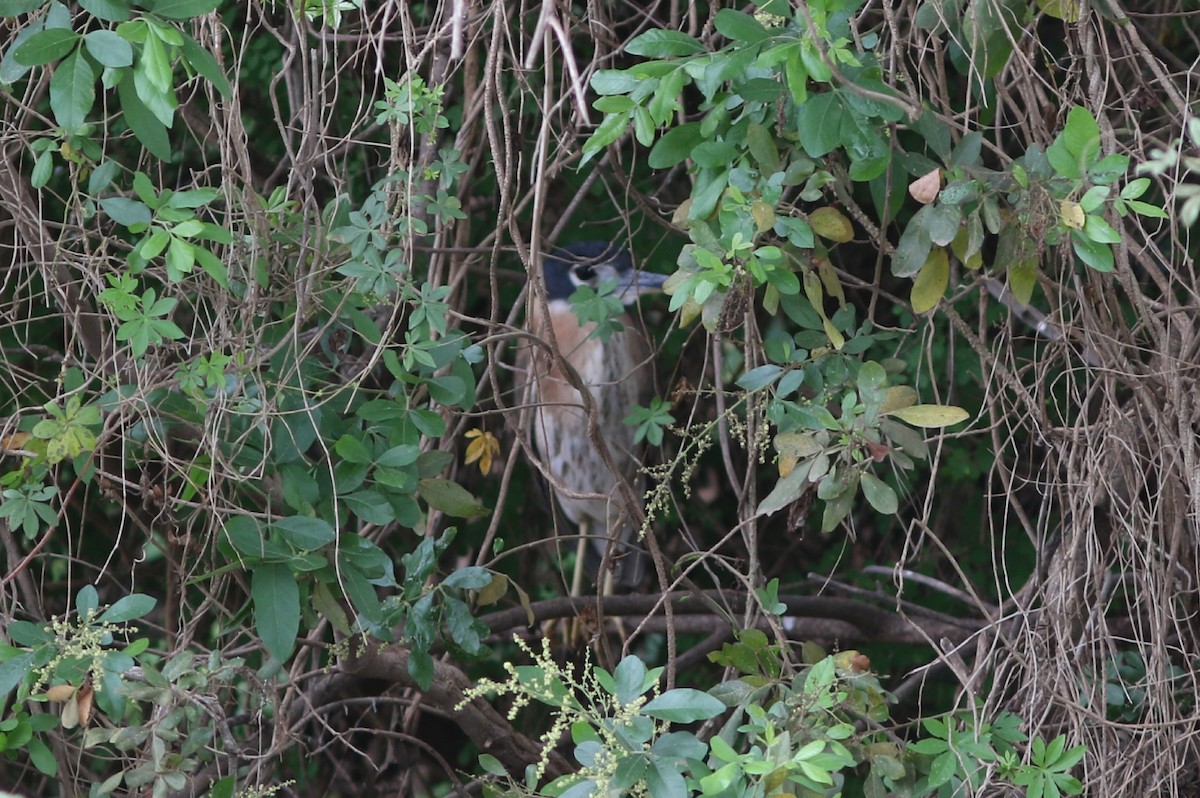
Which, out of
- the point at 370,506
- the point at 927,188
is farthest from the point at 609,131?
the point at 370,506

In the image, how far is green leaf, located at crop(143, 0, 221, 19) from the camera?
4.22 feet

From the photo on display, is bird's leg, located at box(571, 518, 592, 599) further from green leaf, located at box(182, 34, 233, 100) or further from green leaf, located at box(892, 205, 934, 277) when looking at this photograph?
green leaf, located at box(182, 34, 233, 100)

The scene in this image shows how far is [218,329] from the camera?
5.59ft

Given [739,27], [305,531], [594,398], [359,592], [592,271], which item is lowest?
[594,398]

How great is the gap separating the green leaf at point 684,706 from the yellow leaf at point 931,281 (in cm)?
55

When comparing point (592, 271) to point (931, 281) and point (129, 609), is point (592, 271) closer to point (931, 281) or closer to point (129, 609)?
point (931, 281)

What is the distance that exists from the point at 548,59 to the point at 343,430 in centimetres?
55

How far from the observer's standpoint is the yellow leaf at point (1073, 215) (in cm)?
138

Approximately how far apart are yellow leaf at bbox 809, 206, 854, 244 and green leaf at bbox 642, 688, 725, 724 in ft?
1.89

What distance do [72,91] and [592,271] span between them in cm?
196

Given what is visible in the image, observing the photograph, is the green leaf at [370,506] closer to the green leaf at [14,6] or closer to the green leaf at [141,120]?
the green leaf at [141,120]

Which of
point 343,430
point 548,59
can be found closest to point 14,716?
point 343,430

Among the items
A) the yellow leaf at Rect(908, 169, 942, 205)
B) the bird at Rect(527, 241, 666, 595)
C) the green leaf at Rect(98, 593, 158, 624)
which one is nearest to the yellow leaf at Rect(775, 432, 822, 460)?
the yellow leaf at Rect(908, 169, 942, 205)

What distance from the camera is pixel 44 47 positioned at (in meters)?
1.27
